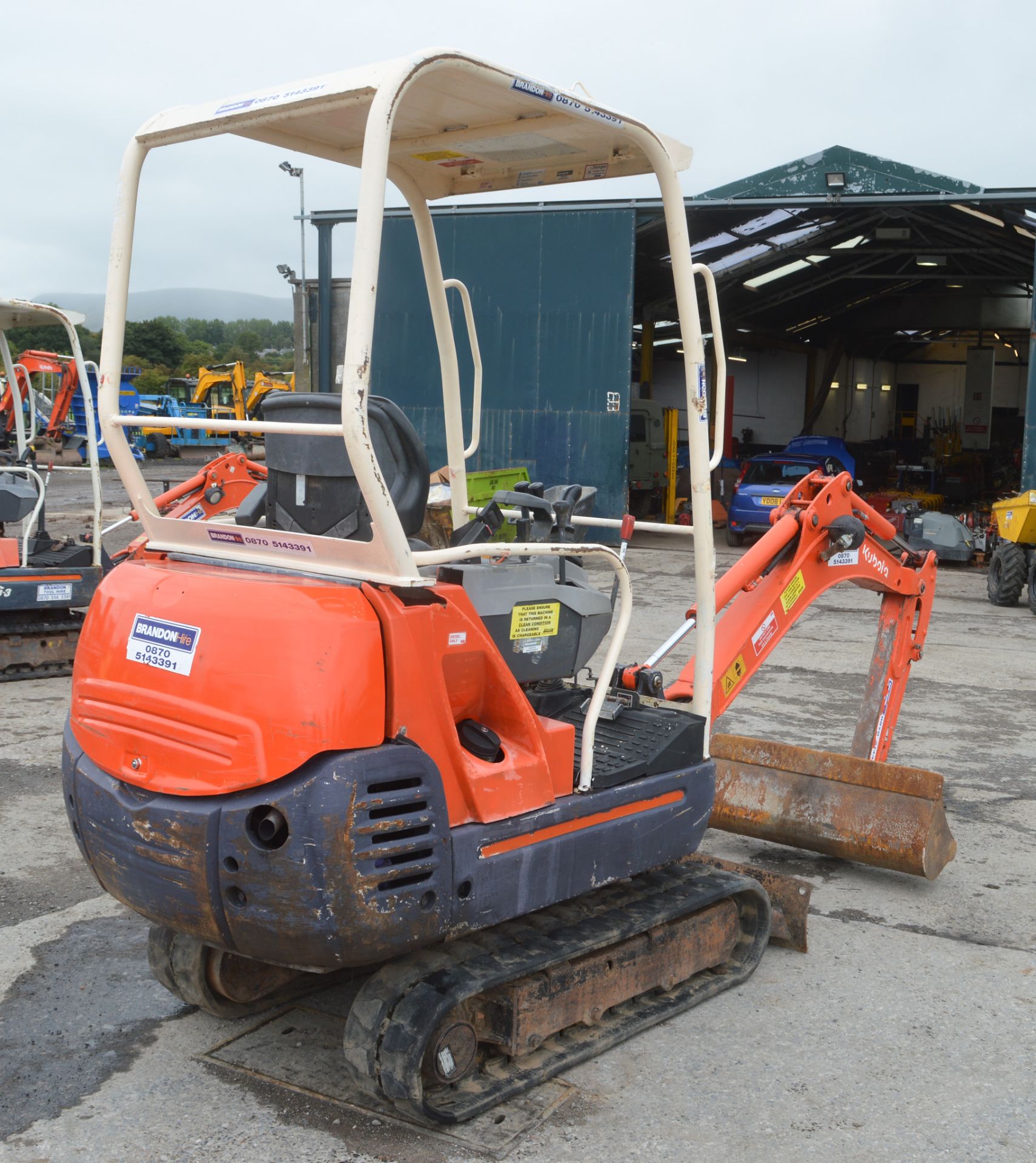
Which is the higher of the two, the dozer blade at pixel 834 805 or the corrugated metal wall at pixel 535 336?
the corrugated metal wall at pixel 535 336

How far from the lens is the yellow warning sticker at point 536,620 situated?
3652mm

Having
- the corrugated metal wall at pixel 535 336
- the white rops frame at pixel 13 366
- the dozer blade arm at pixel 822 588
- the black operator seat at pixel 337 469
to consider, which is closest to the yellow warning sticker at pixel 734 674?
the dozer blade arm at pixel 822 588

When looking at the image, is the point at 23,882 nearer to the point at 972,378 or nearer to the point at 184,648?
the point at 184,648

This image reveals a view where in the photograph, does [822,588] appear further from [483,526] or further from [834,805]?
[483,526]

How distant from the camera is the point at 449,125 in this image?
380cm

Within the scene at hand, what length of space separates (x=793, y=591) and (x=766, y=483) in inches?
587

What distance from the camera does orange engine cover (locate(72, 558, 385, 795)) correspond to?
9.76 ft

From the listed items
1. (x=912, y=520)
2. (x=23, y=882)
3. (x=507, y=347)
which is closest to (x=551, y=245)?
(x=507, y=347)

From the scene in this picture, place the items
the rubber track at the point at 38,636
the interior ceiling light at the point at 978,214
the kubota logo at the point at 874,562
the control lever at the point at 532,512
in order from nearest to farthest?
the control lever at the point at 532,512 → the kubota logo at the point at 874,562 → the rubber track at the point at 38,636 → the interior ceiling light at the point at 978,214

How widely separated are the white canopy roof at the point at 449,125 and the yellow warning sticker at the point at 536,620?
4.60 feet

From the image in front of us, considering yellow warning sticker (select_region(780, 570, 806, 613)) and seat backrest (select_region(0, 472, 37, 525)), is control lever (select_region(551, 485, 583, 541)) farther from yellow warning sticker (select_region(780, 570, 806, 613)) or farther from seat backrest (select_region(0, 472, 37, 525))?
seat backrest (select_region(0, 472, 37, 525))

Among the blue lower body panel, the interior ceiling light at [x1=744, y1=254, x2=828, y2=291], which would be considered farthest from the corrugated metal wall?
the blue lower body panel

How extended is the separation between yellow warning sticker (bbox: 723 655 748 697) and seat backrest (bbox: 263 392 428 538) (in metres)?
1.91

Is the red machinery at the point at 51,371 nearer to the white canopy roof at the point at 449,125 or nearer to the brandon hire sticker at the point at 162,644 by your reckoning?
the white canopy roof at the point at 449,125
